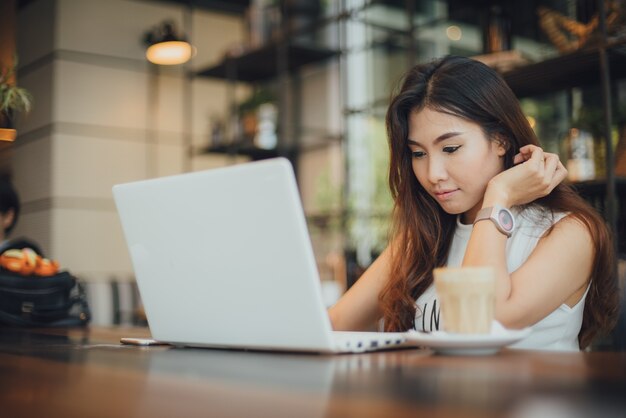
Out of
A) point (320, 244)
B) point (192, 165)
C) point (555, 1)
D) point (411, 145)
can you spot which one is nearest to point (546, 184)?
point (411, 145)

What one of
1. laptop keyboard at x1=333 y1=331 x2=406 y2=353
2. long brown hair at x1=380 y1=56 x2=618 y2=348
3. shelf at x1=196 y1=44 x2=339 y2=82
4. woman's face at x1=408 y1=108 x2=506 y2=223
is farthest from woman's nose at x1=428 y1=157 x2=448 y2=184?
shelf at x1=196 y1=44 x2=339 y2=82

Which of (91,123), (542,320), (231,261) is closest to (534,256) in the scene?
(542,320)

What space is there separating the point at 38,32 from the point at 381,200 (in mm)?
2971

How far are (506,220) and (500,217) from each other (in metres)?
0.02

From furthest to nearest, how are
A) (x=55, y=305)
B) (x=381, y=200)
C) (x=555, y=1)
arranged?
(x=381, y=200) → (x=555, y=1) → (x=55, y=305)

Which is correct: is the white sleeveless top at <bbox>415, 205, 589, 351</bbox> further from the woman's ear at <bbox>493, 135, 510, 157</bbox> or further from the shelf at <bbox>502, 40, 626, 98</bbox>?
the shelf at <bbox>502, 40, 626, 98</bbox>

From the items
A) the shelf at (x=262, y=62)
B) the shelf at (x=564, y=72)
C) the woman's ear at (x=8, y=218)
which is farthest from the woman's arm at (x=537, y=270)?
the shelf at (x=262, y=62)

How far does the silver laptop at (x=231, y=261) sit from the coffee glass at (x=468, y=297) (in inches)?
6.2

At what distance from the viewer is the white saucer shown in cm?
94

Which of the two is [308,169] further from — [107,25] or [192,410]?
[192,410]

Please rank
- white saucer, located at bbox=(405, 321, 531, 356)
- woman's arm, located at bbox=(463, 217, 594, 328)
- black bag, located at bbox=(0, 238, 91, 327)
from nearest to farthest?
white saucer, located at bbox=(405, 321, 531, 356), woman's arm, located at bbox=(463, 217, 594, 328), black bag, located at bbox=(0, 238, 91, 327)

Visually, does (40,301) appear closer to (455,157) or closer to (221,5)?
(455,157)

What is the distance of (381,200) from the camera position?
194 inches

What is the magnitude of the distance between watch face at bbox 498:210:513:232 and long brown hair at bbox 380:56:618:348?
204mm
